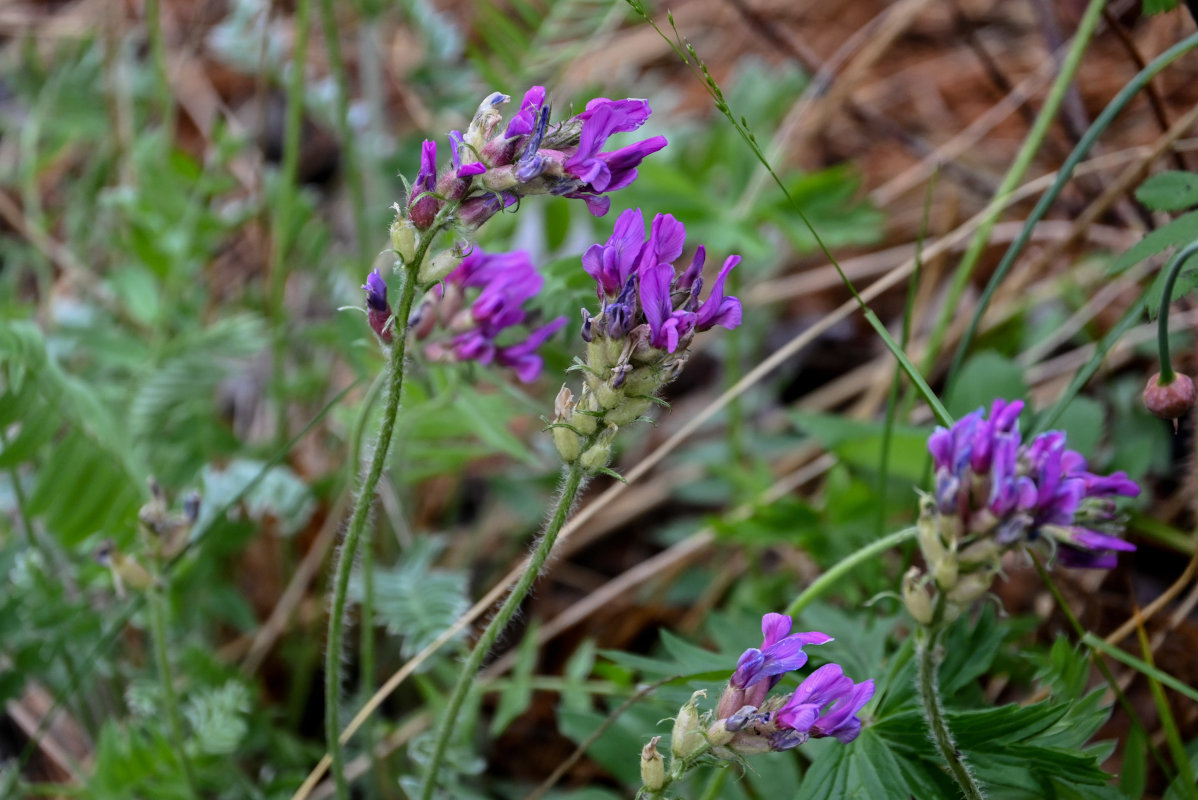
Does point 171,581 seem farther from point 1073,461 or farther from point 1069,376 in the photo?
point 1069,376

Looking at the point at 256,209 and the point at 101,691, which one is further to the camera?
the point at 256,209

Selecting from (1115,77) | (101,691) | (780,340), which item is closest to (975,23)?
(1115,77)

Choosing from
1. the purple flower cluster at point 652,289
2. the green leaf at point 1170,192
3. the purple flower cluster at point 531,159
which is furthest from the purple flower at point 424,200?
the green leaf at point 1170,192

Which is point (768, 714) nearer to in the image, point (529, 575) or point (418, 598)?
point (529, 575)

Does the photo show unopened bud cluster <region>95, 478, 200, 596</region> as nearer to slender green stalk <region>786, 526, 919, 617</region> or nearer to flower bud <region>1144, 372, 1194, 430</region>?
slender green stalk <region>786, 526, 919, 617</region>

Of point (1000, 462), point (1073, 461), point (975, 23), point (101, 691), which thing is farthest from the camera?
point (975, 23)

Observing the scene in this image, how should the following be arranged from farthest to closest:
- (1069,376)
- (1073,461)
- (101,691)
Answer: (1069,376) → (101,691) → (1073,461)
